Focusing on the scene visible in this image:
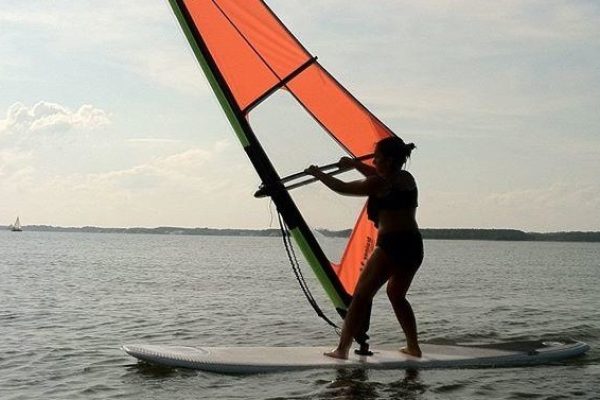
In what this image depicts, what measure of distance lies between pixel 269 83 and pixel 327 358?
243cm

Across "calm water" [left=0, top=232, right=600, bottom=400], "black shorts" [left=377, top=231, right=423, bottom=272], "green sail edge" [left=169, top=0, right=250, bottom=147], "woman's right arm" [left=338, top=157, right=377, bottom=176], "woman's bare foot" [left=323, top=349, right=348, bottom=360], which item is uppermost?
"green sail edge" [left=169, top=0, right=250, bottom=147]

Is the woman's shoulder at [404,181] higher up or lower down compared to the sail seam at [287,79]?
lower down

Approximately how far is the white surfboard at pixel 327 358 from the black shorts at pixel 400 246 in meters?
0.99

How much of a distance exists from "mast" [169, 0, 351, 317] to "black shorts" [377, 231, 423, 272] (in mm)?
731

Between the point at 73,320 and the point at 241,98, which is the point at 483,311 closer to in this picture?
the point at 73,320

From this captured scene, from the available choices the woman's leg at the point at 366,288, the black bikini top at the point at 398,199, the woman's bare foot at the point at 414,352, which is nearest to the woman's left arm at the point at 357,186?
the black bikini top at the point at 398,199

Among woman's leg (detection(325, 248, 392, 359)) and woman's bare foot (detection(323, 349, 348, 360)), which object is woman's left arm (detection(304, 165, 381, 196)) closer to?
woman's leg (detection(325, 248, 392, 359))

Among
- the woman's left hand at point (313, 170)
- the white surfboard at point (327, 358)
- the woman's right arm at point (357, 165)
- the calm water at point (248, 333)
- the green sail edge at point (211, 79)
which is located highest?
the green sail edge at point (211, 79)

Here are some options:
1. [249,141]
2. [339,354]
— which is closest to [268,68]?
[249,141]

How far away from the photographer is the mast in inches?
254

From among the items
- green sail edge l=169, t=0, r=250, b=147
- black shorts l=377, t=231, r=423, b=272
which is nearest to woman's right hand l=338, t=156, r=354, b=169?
black shorts l=377, t=231, r=423, b=272

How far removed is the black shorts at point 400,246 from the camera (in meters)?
6.25

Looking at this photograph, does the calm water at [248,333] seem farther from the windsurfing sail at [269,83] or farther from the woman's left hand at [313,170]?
the woman's left hand at [313,170]

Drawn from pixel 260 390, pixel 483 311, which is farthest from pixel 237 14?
pixel 483 311
